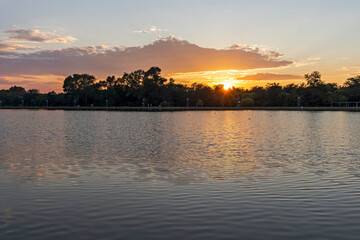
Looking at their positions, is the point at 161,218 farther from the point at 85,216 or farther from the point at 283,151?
the point at 283,151

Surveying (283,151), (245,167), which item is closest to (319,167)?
(245,167)

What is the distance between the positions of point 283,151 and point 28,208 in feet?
71.3

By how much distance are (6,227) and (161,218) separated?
4.80 metres

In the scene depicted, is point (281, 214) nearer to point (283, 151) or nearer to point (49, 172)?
point (49, 172)

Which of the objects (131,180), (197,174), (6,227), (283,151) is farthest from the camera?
(283,151)

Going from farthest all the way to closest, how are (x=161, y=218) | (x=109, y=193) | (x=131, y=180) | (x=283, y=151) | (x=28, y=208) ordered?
(x=283, y=151), (x=131, y=180), (x=109, y=193), (x=28, y=208), (x=161, y=218)

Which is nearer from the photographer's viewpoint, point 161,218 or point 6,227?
point 6,227

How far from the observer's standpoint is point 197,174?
18.4 m

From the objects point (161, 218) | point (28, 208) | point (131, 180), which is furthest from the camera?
point (131, 180)

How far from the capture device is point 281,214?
1126 centimetres

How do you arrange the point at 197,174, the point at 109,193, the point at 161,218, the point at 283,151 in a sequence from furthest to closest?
the point at 283,151 < the point at 197,174 < the point at 109,193 < the point at 161,218

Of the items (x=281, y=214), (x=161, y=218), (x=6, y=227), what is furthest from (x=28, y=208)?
(x=281, y=214)

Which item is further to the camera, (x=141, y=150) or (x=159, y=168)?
(x=141, y=150)

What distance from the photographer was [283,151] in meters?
28.1
